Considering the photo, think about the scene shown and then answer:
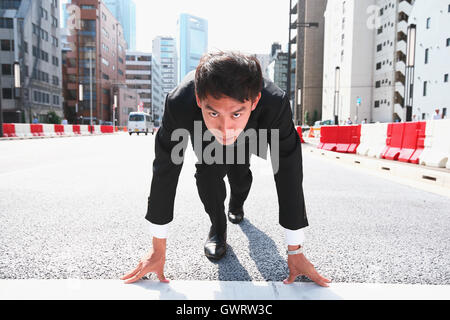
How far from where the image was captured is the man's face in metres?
1.47

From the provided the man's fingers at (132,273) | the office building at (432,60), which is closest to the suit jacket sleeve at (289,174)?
the man's fingers at (132,273)

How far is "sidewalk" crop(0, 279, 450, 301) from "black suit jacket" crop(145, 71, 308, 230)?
0.31 metres

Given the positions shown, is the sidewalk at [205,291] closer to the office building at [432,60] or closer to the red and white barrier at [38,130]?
the red and white barrier at [38,130]

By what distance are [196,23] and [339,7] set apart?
153m

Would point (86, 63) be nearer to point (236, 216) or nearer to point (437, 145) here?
point (437, 145)

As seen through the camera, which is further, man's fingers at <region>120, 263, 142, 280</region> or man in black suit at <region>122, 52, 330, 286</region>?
man's fingers at <region>120, 263, 142, 280</region>

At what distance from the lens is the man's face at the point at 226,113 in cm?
147

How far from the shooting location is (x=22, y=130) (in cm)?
2012

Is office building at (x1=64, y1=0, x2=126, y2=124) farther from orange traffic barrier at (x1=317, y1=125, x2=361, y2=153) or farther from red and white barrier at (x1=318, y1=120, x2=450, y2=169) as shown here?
red and white barrier at (x1=318, y1=120, x2=450, y2=169)

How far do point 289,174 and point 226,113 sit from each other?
482 millimetres

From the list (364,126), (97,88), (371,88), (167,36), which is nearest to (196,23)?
(167,36)

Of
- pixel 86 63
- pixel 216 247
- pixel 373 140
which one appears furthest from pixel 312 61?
pixel 216 247

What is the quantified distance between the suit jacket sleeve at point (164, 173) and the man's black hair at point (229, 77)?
0.27 meters

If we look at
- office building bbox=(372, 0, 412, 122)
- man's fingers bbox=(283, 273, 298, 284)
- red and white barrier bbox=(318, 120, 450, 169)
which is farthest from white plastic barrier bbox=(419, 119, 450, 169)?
office building bbox=(372, 0, 412, 122)
